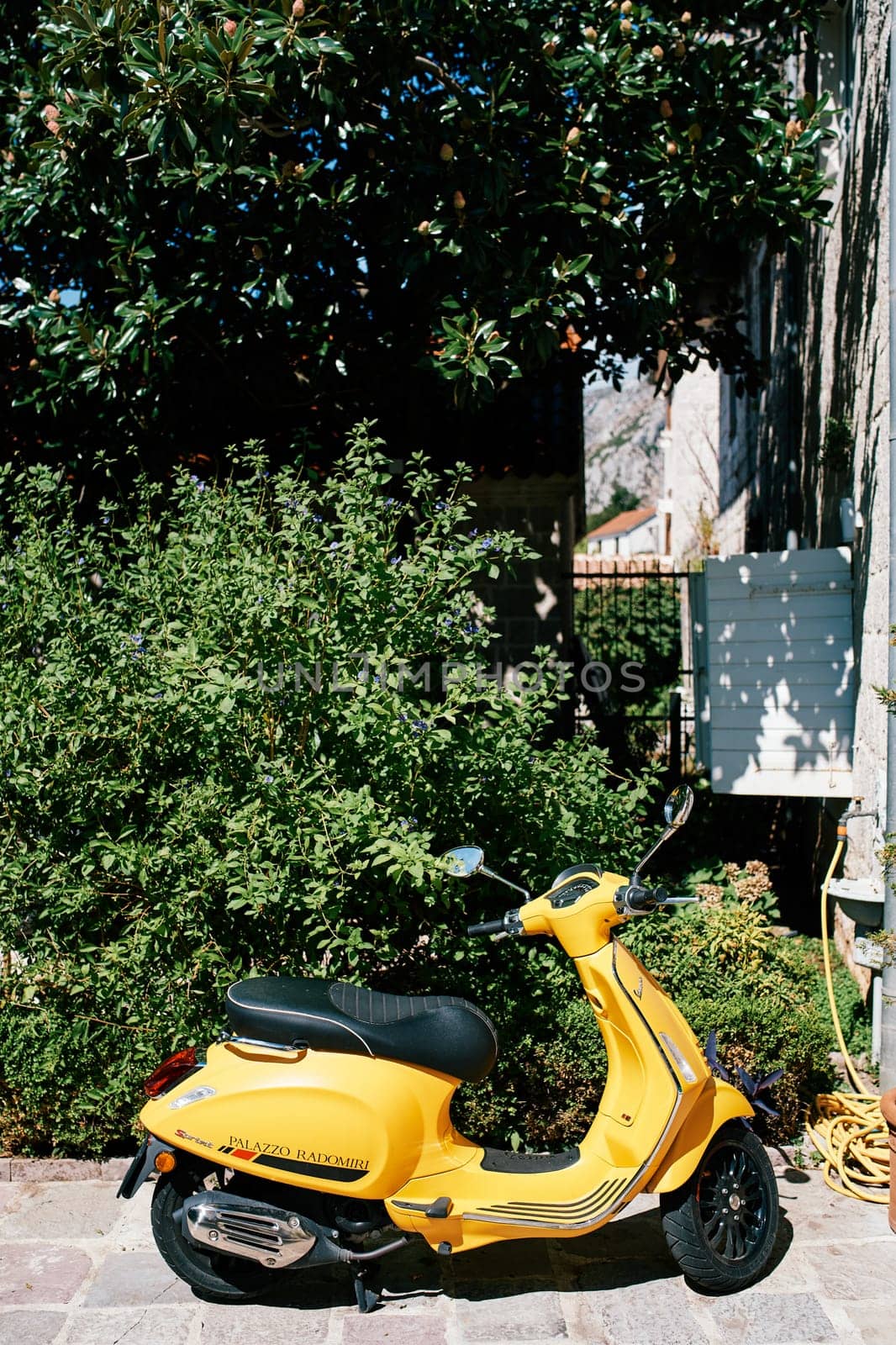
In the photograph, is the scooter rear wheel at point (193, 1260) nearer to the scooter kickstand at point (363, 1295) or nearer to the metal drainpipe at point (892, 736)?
the scooter kickstand at point (363, 1295)

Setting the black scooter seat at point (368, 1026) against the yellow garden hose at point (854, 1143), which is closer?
the black scooter seat at point (368, 1026)

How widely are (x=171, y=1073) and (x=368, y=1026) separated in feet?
2.04

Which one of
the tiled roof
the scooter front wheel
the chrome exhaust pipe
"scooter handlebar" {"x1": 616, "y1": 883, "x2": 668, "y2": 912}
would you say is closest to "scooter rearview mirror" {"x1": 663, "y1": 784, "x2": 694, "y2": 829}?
"scooter handlebar" {"x1": 616, "y1": 883, "x2": 668, "y2": 912}

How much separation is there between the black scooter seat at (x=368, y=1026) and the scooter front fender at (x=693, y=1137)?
57 centimetres

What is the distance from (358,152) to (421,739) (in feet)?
12.5

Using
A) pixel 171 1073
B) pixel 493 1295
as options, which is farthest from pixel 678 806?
pixel 171 1073

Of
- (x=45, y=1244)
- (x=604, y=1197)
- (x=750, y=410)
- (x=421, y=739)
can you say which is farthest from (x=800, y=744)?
(x=750, y=410)

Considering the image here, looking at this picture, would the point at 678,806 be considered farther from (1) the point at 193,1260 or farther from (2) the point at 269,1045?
(1) the point at 193,1260

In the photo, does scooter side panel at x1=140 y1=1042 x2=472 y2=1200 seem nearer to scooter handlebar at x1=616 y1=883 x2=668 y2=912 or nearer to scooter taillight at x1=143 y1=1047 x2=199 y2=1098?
scooter taillight at x1=143 y1=1047 x2=199 y2=1098

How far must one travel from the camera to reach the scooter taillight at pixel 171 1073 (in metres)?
3.29

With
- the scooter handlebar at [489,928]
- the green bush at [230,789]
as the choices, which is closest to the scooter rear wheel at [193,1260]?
the green bush at [230,789]

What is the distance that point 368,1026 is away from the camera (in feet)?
10.5

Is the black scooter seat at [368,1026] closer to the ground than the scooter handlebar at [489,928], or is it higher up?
closer to the ground

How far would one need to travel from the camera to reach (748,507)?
12734mm
